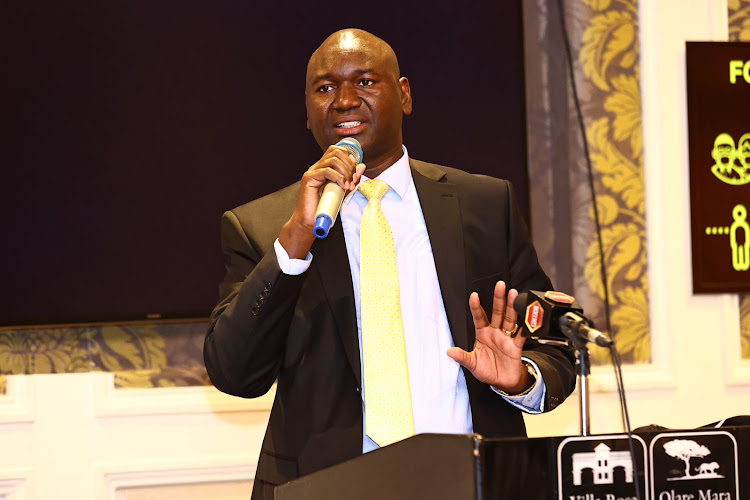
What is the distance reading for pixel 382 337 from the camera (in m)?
2.05

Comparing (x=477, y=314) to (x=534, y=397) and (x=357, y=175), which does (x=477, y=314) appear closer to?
(x=534, y=397)

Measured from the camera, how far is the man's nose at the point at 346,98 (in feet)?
7.06

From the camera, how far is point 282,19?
3195mm

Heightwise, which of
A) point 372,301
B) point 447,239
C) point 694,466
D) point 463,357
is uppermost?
point 447,239

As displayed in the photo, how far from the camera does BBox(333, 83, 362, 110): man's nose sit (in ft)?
7.06

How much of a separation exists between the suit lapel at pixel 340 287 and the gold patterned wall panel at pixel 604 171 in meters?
1.46

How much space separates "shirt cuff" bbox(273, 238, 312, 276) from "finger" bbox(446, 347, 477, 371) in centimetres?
33

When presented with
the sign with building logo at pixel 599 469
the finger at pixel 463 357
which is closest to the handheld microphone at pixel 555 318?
the sign with building logo at pixel 599 469

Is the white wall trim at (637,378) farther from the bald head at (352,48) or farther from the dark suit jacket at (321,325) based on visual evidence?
the bald head at (352,48)

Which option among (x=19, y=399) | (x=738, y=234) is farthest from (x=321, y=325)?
(x=738, y=234)

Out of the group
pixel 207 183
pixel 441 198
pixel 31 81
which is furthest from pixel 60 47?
pixel 441 198

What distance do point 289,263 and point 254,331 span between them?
0.52ft

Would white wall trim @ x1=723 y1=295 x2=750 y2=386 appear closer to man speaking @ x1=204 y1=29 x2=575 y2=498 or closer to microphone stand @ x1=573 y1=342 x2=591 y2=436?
man speaking @ x1=204 y1=29 x2=575 y2=498

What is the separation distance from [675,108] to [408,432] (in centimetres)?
196
